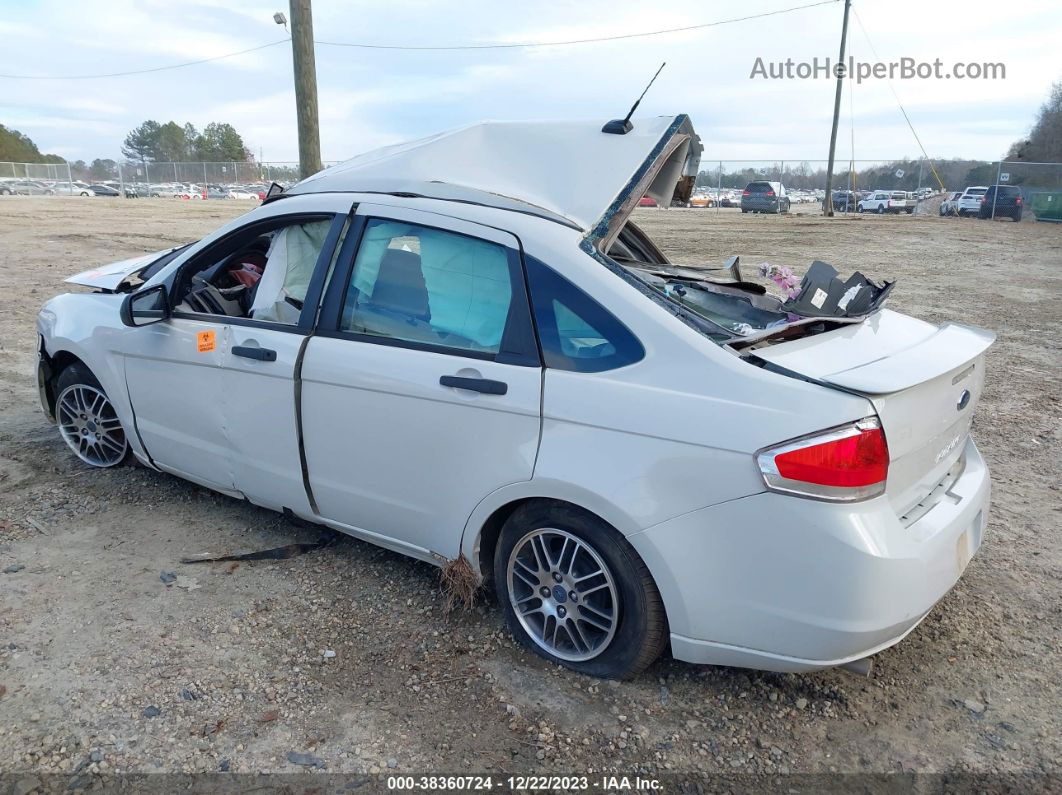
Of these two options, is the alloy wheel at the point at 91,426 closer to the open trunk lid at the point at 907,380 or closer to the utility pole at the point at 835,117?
the open trunk lid at the point at 907,380

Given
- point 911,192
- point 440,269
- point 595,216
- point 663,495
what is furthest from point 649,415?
point 911,192

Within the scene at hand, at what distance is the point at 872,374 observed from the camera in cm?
257

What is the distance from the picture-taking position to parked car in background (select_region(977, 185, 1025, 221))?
3055cm

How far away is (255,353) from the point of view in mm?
3559

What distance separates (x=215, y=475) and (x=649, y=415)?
95.2 inches

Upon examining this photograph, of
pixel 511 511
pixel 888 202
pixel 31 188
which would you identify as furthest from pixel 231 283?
pixel 31 188

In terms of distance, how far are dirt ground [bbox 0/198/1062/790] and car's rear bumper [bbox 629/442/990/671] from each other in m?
0.35

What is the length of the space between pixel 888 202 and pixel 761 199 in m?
7.91

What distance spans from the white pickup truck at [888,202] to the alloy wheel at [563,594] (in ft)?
132

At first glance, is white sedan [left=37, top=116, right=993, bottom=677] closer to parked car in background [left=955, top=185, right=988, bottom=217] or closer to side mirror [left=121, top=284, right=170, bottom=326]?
side mirror [left=121, top=284, right=170, bottom=326]

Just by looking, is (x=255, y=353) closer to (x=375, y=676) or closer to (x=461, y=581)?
(x=461, y=581)

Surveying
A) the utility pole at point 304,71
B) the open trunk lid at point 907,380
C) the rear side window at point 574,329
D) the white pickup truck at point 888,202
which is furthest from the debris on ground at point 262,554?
the white pickup truck at point 888,202

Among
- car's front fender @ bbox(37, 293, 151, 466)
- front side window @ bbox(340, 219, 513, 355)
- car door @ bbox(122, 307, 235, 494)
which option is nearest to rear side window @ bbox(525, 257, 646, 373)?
front side window @ bbox(340, 219, 513, 355)

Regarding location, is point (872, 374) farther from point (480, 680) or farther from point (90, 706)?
point (90, 706)
